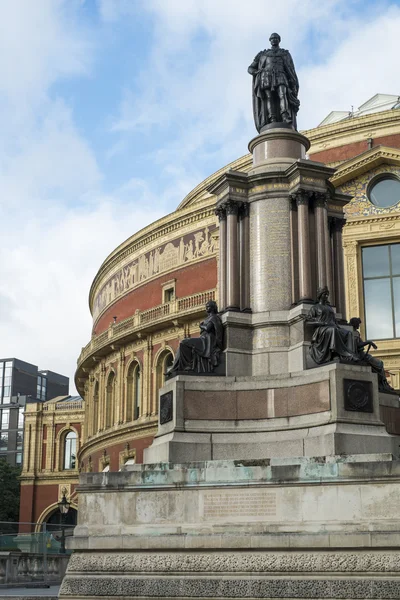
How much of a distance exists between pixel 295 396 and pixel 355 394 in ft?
3.19

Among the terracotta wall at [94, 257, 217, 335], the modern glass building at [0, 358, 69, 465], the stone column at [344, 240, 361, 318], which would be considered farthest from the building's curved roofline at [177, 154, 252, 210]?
the modern glass building at [0, 358, 69, 465]

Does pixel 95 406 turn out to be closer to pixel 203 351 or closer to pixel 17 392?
pixel 203 351

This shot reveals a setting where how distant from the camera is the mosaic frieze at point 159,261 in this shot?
147 feet

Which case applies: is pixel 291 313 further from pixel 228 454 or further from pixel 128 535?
pixel 128 535

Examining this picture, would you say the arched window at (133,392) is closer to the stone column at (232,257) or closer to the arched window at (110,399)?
the arched window at (110,399)

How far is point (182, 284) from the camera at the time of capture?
45.8 meters

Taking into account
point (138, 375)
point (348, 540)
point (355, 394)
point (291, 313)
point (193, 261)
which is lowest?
point (348, 540)

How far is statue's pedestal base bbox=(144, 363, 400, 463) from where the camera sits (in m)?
12.1

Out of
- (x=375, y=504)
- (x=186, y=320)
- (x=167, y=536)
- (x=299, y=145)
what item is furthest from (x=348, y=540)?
(x=186, y=320)

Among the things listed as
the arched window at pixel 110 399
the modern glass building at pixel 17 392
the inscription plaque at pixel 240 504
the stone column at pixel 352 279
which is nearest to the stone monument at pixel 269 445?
the inscription plaque at pixel 240 504

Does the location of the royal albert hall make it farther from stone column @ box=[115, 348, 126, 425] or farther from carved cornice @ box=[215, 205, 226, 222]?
carved cornice @ box=[215, 205, 226, 222]

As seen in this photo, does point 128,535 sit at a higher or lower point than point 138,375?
lower

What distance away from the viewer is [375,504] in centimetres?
1061

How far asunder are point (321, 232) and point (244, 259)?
4.75 feet
